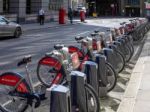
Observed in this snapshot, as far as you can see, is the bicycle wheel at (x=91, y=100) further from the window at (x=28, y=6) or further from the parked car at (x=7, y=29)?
the window at (x=28, y=6)

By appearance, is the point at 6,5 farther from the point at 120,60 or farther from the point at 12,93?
the point at 12,93

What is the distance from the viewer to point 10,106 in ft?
21.8

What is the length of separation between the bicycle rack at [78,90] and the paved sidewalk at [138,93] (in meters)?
1.52

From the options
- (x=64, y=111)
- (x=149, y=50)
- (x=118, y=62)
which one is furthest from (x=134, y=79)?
(x=149, y=50)

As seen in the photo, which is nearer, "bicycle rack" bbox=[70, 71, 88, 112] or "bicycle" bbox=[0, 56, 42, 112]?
"bicycle rack" bbox=[70, 71, 88, 112]

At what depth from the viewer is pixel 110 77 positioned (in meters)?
8.76

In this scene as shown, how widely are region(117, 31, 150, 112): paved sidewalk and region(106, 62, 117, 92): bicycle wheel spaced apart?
0.33 metres

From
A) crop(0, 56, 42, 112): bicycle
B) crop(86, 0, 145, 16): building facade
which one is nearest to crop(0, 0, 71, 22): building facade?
crop(0, 56, 42, 112): bicycle

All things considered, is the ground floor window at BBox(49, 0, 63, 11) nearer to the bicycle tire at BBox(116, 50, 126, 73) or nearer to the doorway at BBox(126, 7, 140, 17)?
the bicycle tire at BBox(116, 50, 126, 73)

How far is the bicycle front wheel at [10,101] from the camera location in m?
6.43

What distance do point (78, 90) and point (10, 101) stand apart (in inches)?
49.1

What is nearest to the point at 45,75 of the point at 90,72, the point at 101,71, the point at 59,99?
the point at 101,71

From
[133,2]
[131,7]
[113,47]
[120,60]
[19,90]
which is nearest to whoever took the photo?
[19,90]

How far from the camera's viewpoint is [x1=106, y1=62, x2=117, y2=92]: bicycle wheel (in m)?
8.66
